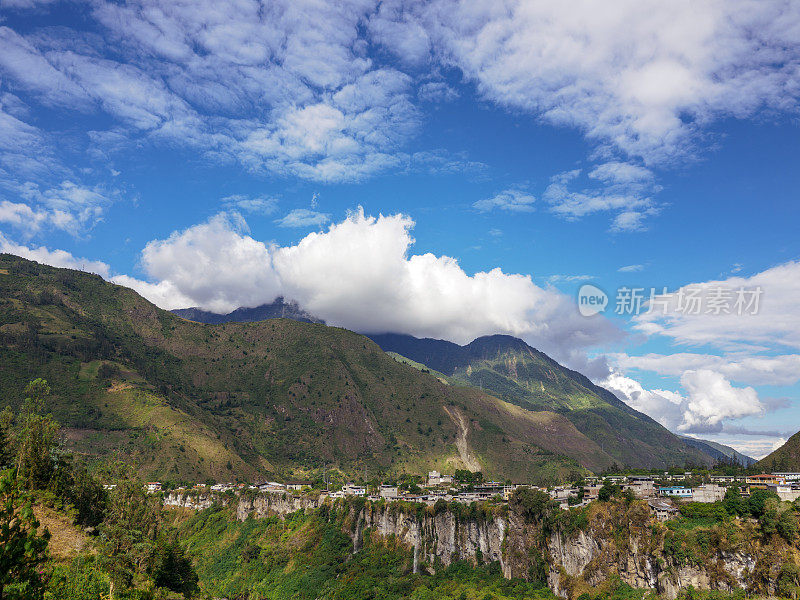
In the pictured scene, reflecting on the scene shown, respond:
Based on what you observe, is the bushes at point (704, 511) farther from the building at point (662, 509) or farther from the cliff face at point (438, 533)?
the cliff face at point (438, 533)

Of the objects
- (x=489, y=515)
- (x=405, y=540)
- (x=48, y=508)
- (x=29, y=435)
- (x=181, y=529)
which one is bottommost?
(x=181, y=529)

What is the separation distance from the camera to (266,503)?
454 feet

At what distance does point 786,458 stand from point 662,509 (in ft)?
389

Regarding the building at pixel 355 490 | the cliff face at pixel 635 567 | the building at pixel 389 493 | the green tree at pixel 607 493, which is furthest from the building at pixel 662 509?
the building at pixel 355 490

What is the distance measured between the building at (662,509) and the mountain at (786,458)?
9684 cm

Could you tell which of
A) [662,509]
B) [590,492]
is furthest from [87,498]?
[590,492]

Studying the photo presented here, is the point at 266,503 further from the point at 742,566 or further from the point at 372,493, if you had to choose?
the point at 742,566

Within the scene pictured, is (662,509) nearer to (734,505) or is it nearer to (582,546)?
(734,505)

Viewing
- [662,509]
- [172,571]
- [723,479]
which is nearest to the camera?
[172,571]

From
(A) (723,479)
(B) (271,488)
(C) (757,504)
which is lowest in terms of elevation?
(B) (271,488)

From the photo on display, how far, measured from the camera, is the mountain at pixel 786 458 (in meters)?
144

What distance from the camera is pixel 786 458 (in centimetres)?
15212

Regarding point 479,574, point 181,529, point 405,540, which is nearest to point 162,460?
point 181,529

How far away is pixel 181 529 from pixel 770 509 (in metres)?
146
